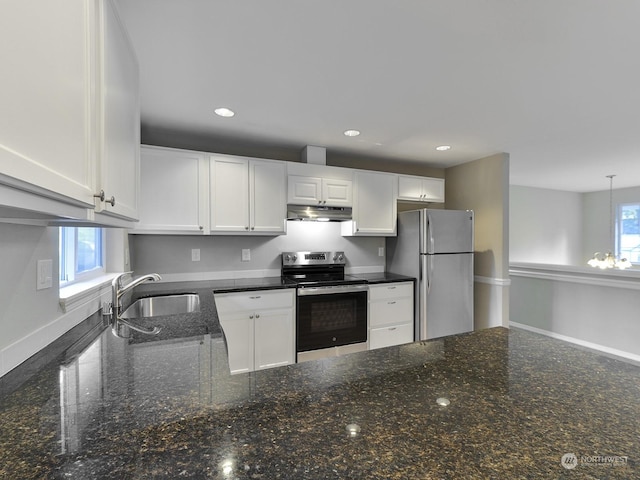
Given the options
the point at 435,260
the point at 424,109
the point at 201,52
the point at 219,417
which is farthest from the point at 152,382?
the point at 435,260

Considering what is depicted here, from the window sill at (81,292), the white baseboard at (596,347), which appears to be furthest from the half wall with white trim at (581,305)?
the window sill at (81,292)

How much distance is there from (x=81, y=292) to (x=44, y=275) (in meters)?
0.32

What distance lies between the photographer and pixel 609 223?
672 centimetres

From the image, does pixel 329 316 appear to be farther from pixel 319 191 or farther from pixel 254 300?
pixel 319 191

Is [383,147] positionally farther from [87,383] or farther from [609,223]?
[609,223]

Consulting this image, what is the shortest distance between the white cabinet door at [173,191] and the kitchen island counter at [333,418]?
1.87 meters

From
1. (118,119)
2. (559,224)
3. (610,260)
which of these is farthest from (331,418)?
(559,224)

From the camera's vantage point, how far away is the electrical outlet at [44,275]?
3.84 feet

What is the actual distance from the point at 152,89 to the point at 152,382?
2023 millimetres

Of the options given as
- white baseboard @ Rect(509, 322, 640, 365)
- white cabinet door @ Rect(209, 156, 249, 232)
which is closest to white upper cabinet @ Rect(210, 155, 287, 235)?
white cabinet door @ Rect(209, 156, 249, 232)

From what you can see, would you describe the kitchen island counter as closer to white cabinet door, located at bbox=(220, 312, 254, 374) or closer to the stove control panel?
white cabinet door, located at bbox=(220, 312, 254, 374)

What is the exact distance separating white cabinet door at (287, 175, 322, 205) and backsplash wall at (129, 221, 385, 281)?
0.43m

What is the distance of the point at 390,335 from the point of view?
3.33 m

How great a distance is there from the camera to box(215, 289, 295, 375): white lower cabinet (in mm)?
2668
